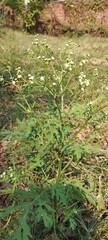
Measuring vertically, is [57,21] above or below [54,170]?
above

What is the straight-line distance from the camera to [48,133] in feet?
7.22

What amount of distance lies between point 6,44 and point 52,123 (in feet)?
16.5

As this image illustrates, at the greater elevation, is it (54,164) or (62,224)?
(54,164)

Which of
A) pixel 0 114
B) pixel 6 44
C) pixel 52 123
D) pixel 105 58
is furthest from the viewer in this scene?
pixel 6 44

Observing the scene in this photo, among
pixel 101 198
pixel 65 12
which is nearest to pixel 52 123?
pixel 101 198

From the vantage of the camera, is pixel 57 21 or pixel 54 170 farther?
pixel 57 21

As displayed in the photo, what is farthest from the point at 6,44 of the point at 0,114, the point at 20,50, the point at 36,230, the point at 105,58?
the point at 36,230

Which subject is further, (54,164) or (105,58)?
(105,58)

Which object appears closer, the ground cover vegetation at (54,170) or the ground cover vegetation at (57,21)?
the ground cover vegetation at (54,170)

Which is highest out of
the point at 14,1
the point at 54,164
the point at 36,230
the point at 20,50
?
the point at 14,1

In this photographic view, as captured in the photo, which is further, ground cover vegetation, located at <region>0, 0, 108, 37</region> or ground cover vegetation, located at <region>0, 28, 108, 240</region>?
ground cover vegetation, located at <region>0, 0, 108, 37</region>

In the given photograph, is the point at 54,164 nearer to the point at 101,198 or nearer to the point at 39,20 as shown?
the point at 101,198

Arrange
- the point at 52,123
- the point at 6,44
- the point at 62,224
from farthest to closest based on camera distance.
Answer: the point at 6,44 → the point at 62,224 → the point at 52,123

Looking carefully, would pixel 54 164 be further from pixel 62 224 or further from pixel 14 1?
pixel 14 1
